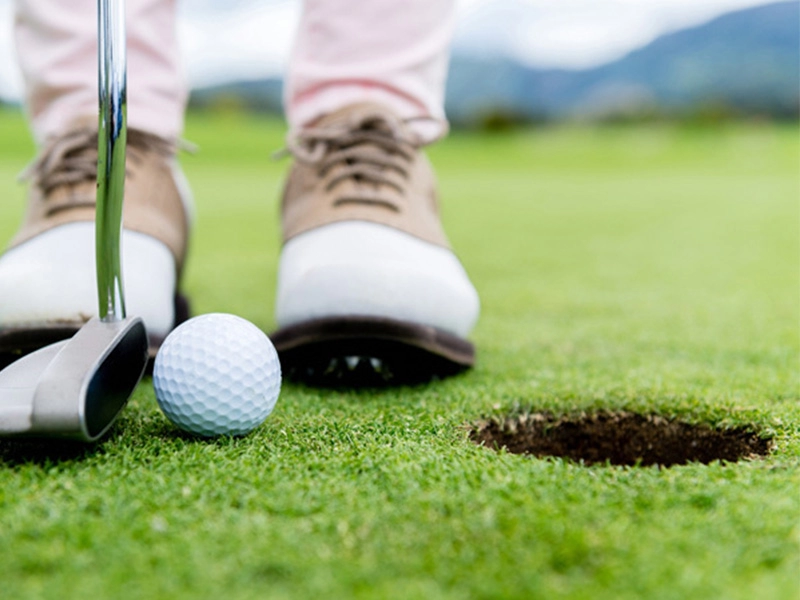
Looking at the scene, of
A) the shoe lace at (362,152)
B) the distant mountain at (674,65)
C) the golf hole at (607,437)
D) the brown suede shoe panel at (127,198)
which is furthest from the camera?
the distant mountain at (674,65)

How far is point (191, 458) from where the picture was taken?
3.73 feet

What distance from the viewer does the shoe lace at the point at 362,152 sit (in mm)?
1841

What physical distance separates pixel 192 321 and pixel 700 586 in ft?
3.01

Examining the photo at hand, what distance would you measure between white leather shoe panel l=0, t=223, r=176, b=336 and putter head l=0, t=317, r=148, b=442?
0.66 feet

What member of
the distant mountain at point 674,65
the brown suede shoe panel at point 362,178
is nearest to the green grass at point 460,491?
the brown suede shoe panel at point 362,178

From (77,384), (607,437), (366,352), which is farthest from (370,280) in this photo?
(77,384)

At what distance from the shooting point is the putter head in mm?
1066

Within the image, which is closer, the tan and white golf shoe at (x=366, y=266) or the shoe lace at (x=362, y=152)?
the tan and white golf shoe at (x=366, y=266)

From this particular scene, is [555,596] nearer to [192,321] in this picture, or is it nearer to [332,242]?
[192,321]

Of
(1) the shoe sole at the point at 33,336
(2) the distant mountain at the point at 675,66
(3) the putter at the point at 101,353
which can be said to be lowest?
(1) the shoe sole at the point at 33,336

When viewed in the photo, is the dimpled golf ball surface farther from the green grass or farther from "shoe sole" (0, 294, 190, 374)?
"shoe sole" (0, 294, 190, 374)

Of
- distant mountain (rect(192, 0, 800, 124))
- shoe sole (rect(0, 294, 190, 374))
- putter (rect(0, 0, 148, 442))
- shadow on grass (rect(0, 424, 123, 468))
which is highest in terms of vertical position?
distant mountain (rect(192, 0, 800, 124))

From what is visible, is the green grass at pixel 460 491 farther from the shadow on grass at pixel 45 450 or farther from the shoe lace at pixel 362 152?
the shoe lace at pixel 362 152

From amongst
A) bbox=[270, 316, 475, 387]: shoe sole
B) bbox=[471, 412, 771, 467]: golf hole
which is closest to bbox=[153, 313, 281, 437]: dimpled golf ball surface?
bbox=[270, 316, 475, 387]: shoe sole
